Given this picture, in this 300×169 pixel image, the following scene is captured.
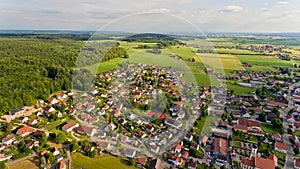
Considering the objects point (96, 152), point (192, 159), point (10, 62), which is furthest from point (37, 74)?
point (192, 159)

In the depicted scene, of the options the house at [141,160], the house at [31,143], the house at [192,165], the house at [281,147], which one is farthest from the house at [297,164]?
the house at [31,143]

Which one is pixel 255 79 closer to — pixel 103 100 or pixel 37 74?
pixel 103 100

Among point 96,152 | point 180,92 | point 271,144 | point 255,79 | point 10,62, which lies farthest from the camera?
point 255,79

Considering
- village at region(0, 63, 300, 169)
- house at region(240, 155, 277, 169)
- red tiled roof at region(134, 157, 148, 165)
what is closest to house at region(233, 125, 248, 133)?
village at region(0, 63, 300, 169)

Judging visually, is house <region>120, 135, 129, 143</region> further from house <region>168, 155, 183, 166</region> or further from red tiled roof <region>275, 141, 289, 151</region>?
red tiled roof <region>275, 141, 289, 151</region>

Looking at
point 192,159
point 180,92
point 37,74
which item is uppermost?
point 37,74

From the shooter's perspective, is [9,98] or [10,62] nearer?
[9,98]

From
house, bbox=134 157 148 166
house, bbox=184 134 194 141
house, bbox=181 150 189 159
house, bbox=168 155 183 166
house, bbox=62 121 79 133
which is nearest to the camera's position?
house, bbox=134 157 148 166

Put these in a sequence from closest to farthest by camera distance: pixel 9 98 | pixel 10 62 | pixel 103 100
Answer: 1. pixel 9 98
2. pixel 103 100
3. pixel 10 62
